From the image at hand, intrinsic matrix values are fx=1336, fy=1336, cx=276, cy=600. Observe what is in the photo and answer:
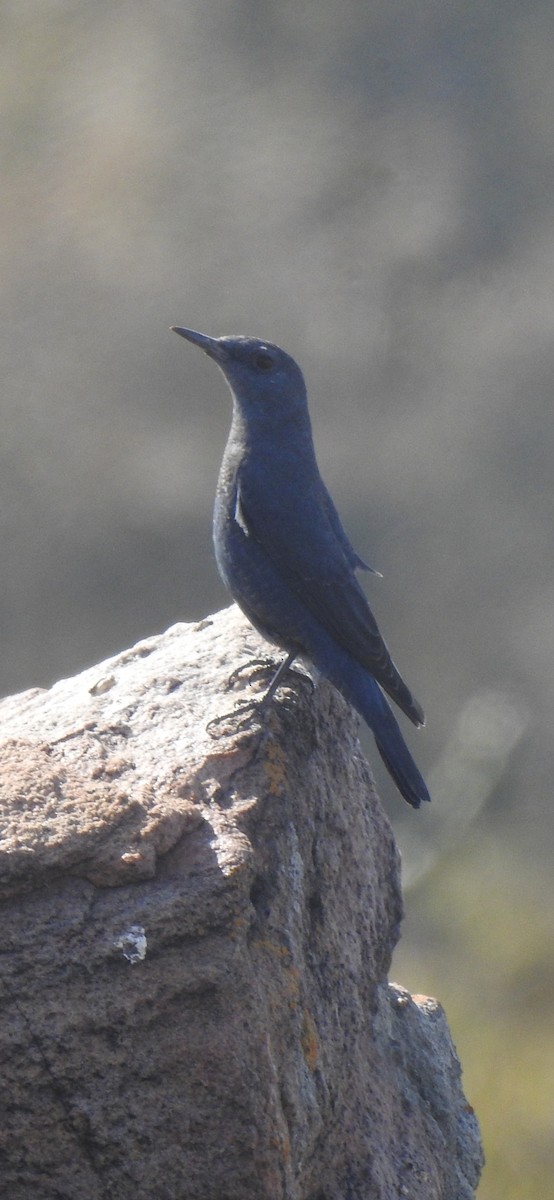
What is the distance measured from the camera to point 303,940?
3.15 m

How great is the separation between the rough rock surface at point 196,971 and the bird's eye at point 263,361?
1335 millimetres

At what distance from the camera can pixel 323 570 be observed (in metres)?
4.20

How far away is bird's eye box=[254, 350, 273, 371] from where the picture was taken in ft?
15.0

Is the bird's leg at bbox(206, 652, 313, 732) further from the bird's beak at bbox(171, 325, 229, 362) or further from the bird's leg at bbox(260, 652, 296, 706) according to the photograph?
the bird's beak at bbox(171, 325, 229, 362)

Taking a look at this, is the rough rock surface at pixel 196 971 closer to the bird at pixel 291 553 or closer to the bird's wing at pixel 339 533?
the bird at pixel 291 553

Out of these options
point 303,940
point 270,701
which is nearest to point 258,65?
point 270,701

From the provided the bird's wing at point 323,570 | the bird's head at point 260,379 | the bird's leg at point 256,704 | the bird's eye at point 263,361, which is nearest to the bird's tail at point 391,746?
the bird's wing at point 323,570

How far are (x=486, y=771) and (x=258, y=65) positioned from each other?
5.54 meters

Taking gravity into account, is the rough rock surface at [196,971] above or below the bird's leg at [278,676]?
below

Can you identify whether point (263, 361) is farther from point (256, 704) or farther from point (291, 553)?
point (256, 704)

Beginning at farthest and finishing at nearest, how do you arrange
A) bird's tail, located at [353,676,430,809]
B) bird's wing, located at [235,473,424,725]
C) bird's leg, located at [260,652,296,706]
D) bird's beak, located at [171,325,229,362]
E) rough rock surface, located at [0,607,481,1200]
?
1. bird's beak, located at [171,325,229,362]
2. bird's wing, located at [235,473,424,725]
3. bird's tail, located at [353,676,430,809]
4. bird's leg, located at [260,652,296,706]
5. rough rock surface, located at [0,607,481,1200]

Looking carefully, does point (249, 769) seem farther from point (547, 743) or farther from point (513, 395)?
point (513, 395)

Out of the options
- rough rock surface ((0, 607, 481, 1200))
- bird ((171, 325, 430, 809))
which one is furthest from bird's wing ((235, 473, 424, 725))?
rough rock surface ((0, 607, 481, 1200))

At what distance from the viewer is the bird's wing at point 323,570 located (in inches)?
160
